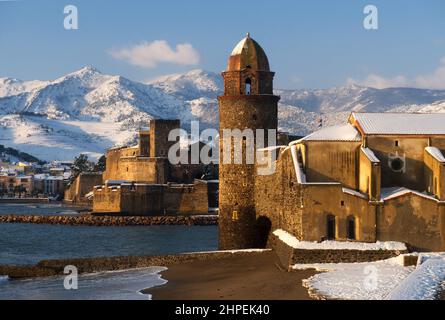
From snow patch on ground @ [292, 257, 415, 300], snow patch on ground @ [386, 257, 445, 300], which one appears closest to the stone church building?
snow patch on ground @ [292, 257, 415, 300]

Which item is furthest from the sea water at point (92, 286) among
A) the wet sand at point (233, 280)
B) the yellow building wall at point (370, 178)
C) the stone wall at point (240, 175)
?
the yellow building wall at point (370, 178)

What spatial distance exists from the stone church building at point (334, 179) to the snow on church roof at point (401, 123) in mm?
31

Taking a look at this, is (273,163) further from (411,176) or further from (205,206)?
(205,206)

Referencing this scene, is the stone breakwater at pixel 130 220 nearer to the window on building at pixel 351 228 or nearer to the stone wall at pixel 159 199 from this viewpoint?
the stone wall at pixel 159 199

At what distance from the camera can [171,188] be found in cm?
6956

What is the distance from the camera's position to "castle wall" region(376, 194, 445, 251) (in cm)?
2517

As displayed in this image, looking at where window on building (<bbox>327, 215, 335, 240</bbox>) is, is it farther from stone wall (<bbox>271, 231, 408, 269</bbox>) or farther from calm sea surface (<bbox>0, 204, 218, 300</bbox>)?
calm sea surface (<bbox>0, 204, 218, 300</bbox>)

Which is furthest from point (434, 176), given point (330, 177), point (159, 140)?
point (159, 140)

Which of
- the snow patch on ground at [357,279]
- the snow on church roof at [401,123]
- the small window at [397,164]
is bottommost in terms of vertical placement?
the snow patch on ground at [357,279]

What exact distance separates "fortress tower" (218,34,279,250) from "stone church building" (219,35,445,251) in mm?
35

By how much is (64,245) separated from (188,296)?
25050 mm

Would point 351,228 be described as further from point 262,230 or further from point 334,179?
point 262,230

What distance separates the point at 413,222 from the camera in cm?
2525

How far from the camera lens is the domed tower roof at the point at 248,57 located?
3064cm
